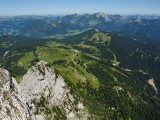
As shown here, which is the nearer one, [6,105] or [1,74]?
[6,105]

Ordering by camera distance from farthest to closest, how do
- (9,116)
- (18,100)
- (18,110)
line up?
(18,100)
(18,110)
(9,116)

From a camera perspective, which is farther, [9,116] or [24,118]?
[24,118]

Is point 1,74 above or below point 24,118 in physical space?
above

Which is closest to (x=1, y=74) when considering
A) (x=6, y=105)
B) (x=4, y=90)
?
(x=4, y=90)

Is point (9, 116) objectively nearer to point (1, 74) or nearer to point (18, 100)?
point (18, 100)

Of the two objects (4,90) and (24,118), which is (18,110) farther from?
(4,90)

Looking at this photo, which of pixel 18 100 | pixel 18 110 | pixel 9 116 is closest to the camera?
pixel 9 116

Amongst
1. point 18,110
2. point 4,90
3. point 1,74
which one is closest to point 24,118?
point 18,110
